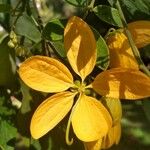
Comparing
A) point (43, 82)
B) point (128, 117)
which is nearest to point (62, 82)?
point (43, 82)

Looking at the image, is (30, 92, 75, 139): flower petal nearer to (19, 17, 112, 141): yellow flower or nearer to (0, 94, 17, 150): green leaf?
(19, 17, 112, 141): yellow flower

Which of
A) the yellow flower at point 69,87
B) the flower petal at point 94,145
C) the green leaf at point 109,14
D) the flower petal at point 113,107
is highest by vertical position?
the green leaf at point 109,14

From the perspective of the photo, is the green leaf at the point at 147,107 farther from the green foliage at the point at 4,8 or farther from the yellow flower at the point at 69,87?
the green foliage at the point at 4,8

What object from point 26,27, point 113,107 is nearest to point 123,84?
point 113,107

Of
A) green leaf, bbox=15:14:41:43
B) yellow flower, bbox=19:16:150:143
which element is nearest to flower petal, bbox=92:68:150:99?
yellow flower, bbox=19:16:150:143

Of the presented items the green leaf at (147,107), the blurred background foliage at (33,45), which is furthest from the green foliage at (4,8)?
the green leaf at (147,107)

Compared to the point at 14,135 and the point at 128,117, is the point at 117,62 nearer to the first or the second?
the point at 14,135
